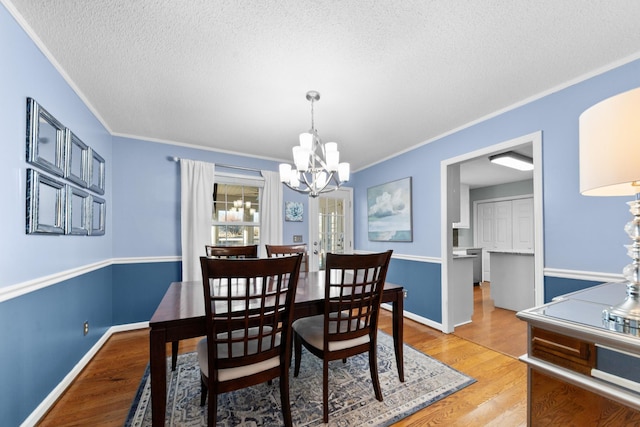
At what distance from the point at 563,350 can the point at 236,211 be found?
3718mm

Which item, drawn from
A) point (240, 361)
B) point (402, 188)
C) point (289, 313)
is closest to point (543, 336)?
point (289, 313)

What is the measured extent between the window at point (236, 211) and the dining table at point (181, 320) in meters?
1.84

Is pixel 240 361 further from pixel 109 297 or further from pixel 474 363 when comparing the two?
pixel 109 297

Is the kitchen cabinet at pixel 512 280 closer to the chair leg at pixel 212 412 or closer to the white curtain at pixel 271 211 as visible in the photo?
the white curtain at pixel 271 211

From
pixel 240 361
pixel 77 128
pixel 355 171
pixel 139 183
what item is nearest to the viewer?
pixel 240 361

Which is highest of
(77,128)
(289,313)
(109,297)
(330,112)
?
(330,112)

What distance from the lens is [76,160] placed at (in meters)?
2.13

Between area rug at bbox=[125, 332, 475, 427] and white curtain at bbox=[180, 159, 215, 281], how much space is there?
1298mm

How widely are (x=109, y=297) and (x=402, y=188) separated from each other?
389cm

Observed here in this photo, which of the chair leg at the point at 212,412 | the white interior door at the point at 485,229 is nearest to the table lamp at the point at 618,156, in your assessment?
the chair leg at the point at 212,412

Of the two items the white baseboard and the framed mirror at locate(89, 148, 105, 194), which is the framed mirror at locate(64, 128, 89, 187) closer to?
the framed mirror at locate(89, 148, 105, 194)

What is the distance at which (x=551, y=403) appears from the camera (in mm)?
962

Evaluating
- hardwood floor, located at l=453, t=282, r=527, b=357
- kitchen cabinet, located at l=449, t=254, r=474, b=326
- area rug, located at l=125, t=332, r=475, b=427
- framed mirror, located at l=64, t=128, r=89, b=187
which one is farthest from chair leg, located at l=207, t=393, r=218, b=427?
kitchen cabinet, located at l=449, t=254, r=474, b=326

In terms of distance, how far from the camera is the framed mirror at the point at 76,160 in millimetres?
1949
